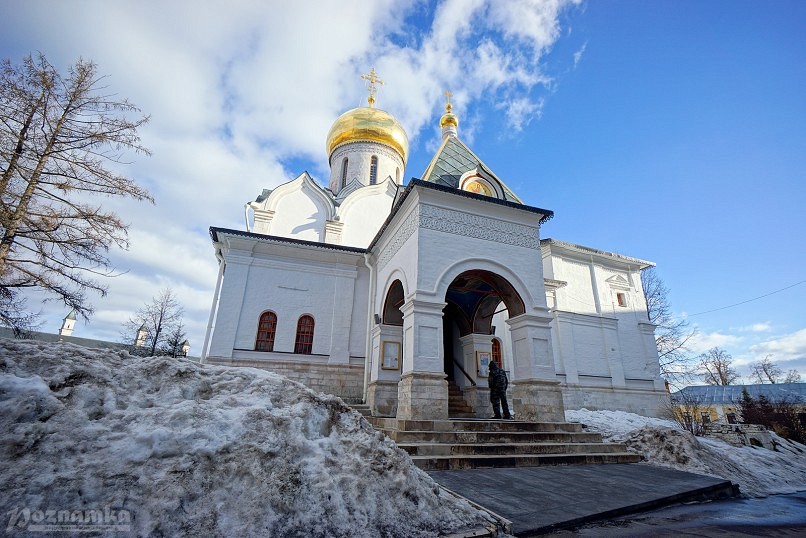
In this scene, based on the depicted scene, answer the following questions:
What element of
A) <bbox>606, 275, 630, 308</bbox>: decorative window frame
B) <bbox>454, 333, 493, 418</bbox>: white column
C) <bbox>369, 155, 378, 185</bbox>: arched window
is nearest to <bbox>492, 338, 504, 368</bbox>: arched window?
<bbox>454, 333, 493, 418</bbox>: white column

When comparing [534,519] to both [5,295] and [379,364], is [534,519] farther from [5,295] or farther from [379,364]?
[5,295]

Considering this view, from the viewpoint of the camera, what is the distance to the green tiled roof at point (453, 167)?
10.5 meters

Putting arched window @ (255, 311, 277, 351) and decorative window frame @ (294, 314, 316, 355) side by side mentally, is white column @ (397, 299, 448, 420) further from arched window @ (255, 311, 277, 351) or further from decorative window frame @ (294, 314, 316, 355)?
arched window @ (255, 311, 277, 351)

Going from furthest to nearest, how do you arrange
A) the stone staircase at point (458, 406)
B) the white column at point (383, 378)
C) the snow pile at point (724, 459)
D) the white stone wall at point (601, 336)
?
1. the white stone wall at point (601, 336)
2. the stone staircase at point (458, 406)
3. the white column at point (383, 378)
4. the snow pile at point (724, 459)

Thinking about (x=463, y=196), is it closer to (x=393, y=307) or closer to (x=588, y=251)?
(x=393, y=307)

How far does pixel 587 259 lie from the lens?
16188 mm

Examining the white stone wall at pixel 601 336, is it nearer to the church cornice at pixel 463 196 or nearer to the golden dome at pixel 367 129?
the church cornice at pixel 463 196

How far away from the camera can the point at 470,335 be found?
11.1 metres

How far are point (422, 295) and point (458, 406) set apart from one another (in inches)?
163

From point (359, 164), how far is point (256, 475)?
55.9ft

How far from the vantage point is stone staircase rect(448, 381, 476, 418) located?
1025 cm

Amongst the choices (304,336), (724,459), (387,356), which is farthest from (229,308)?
(724,459)

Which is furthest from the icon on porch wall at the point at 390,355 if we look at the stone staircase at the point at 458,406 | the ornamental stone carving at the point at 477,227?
the ornamental stone carving at the point at 477,227

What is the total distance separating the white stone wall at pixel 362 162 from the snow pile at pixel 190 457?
15.5m
